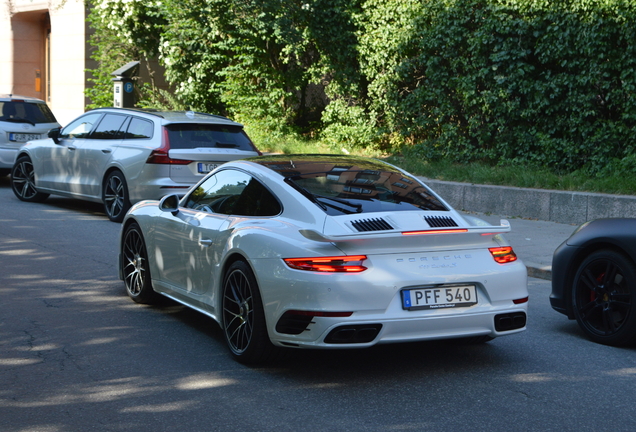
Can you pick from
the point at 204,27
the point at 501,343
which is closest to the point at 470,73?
the point at 204,27

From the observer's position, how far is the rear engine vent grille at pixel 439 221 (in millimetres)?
5031

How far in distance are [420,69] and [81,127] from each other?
758 cm

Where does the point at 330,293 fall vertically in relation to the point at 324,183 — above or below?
below

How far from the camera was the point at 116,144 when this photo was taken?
12078 mm

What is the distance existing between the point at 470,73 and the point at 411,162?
205 centimetres

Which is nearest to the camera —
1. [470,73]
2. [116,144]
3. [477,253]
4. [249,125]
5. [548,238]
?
[477,253]

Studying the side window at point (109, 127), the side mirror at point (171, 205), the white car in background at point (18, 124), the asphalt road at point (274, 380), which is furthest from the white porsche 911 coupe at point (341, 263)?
the white car in background at point (18, 124)

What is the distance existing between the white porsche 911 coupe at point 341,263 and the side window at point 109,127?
6.77m

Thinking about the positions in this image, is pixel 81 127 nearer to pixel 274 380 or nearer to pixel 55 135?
pixel 55 135

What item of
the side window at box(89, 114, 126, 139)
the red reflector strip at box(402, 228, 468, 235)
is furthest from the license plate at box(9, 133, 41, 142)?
the red reflector strip at box(402, 228, 468, 235)

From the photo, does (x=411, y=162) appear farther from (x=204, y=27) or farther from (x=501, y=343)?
(x=501, y=343)

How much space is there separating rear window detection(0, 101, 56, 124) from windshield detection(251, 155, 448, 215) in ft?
38.5

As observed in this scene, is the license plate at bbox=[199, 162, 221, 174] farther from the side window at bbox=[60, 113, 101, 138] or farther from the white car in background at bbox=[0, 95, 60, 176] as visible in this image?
the white car in background at bbox=[0, 95, 60, 176]

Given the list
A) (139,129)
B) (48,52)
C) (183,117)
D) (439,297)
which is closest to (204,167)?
(183,117)
